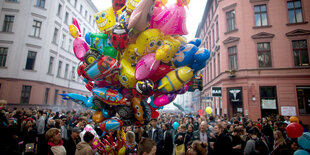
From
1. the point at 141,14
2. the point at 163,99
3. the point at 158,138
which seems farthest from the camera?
the point at 158,138

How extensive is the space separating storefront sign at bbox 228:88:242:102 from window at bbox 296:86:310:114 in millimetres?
4506

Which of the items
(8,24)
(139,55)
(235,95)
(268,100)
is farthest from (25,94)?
(268,100)

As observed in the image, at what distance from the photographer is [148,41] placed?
10.5ft

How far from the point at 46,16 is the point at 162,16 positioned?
22352 millimetres

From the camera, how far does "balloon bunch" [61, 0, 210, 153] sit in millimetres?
3018

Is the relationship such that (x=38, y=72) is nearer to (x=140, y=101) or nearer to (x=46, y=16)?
(x=46, y=16)

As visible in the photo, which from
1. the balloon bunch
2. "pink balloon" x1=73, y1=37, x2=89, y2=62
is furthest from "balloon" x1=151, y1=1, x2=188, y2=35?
"pink balloon" x1=73, y1=37, x2=89, y2=62

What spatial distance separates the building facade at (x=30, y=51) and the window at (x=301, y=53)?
25.0 m

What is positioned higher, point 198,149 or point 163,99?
point 163,99

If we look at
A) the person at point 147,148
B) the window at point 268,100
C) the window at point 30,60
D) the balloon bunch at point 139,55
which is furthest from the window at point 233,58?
the window at point 30,60

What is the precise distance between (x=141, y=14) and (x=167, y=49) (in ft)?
2.26

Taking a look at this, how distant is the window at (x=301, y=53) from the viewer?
1586cm

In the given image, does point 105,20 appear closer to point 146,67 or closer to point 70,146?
point 146,67

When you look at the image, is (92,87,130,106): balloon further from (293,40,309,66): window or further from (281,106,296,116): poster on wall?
(293,40,309,66): window
